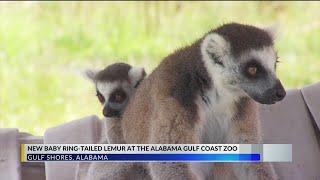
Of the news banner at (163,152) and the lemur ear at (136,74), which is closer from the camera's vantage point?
the news banner at (163,152)

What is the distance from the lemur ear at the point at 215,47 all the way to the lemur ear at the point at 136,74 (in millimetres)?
259

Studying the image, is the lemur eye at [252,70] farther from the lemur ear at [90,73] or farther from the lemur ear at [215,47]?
the lemur ear at [90,73]

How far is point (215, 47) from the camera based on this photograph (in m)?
1.20

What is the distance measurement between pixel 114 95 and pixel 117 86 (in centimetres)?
2

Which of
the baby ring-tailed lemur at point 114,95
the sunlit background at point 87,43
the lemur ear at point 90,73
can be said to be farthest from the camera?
the sunlit background at point 87,43

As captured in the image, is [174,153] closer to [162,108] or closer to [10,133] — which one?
[162,108]

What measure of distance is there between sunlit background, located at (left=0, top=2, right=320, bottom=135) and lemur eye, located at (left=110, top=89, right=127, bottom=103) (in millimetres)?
91

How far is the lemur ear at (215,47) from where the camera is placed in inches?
47.0

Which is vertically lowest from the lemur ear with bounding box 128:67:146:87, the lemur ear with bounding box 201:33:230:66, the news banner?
the news banner

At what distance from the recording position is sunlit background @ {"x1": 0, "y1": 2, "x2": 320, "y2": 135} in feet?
5.36

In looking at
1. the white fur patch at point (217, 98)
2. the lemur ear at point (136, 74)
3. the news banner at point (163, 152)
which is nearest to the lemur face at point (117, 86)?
the lemur ear at point (136, 74)

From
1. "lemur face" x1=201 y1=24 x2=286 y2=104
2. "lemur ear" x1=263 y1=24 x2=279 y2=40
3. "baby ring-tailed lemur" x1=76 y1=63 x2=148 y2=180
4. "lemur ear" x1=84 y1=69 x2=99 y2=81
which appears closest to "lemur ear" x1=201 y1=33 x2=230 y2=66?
"lemur face" x1=201 y1=24 x2=286 y2=104

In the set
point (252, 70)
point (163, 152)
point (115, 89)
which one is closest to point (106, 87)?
point (115, 89)

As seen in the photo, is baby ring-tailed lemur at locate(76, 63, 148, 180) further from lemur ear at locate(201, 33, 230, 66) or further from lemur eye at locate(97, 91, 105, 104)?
lemur ear at locate(201, 33, 230, 66)
